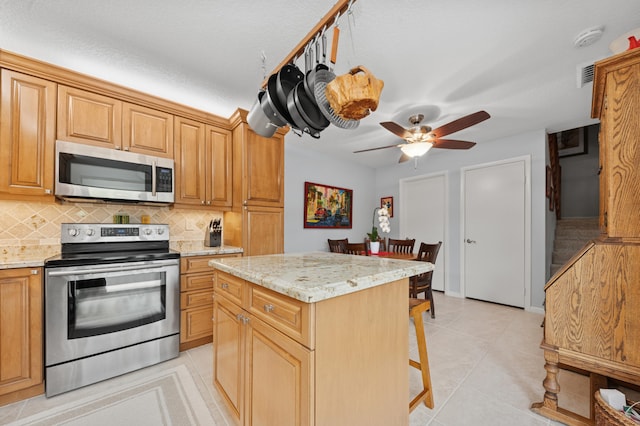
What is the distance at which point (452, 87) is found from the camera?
2432 millimetres

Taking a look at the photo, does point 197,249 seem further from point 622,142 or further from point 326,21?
point 622,142

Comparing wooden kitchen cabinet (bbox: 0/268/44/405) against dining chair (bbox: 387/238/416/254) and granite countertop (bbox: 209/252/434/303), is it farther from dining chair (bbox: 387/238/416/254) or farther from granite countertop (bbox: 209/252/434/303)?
dining chair (bbox: 387/238/416/254)

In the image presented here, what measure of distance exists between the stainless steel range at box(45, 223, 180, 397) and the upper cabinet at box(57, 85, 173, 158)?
73 cm

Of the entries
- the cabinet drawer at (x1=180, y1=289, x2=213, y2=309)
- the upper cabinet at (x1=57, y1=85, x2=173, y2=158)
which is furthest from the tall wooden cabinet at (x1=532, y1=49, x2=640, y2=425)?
the upper cabinet at (x1=57, y1=85, x2=173, y2=158)

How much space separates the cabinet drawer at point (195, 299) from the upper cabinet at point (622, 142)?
2.86 meters

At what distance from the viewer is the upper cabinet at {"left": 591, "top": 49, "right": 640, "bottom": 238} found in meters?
1.27

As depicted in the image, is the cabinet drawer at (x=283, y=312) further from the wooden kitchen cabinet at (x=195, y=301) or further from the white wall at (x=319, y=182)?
the white wall at (x=319, y=182)

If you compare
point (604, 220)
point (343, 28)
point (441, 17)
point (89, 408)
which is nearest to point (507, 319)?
point (604, 220)

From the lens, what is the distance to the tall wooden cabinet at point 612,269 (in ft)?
4.21

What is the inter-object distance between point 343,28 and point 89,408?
294cm

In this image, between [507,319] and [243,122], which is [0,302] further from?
[507,319]

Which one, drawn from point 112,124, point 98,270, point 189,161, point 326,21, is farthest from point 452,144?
point 98,270

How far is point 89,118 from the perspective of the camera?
2.16 metres

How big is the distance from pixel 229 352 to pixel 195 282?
1125 mm
